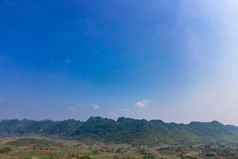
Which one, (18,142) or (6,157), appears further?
(18,142)

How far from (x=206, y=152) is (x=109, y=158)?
86.1 meters

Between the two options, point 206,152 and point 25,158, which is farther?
point 206,152

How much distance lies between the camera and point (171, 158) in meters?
114

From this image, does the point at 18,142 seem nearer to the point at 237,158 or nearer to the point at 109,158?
the point at 109,158

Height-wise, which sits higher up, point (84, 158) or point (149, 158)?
point (84, 158)

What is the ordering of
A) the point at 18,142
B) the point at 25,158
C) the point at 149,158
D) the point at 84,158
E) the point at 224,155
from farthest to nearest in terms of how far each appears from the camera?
the point at 18,142 < the point at 224,155 < the point at 149,158 < the point at 25,158 < the point at 84,158

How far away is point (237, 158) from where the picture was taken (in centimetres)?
11319

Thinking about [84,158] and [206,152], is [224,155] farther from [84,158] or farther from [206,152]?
[84,158]

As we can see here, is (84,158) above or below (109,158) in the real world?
above

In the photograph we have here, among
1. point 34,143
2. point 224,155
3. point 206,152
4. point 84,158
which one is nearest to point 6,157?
point 34,143

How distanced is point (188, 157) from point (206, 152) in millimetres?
28663

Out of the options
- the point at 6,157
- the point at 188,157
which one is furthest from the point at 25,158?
the point at 188,157

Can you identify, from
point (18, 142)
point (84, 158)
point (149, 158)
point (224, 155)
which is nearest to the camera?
Result: point (84, 158)

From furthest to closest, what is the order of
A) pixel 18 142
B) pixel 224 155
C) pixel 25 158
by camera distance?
pixel 18 142 < pixel 224 155 < pixel 25 158
